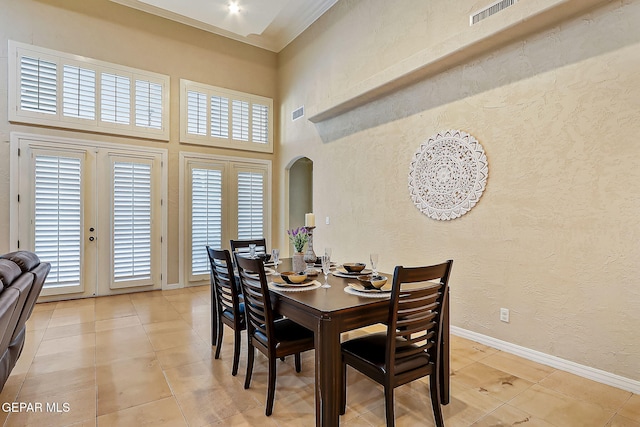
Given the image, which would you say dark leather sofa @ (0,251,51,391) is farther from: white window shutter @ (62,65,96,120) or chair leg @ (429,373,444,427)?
white window shutter @ (62,65,96,120)

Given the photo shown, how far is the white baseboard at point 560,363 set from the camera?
2470 mm

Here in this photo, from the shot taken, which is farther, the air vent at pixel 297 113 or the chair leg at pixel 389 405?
the air vent at pixel 297 113

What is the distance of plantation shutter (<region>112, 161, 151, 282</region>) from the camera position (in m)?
5.23

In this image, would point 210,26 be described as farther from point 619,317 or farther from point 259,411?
point 619,317

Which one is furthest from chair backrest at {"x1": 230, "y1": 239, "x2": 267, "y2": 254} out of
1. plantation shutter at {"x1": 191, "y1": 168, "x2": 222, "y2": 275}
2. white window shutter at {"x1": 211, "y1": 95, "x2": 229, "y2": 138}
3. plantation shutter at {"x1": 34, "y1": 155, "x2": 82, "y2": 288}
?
white window shutter at {"x1": 211, "y1": 95, "x2": 229, "y2": 138}

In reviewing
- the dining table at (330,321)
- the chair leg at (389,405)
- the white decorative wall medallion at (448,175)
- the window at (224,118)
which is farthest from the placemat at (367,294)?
the window at (224,118)

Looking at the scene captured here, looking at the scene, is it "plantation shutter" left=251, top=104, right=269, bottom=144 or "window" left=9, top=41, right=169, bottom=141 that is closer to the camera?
"window" left=9, top=41, right=169, bottom=141

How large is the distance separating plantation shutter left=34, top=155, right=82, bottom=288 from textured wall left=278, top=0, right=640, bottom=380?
165 inches

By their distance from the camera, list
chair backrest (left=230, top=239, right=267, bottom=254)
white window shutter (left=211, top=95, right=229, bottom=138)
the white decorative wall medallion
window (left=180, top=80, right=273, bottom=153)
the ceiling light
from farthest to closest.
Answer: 1. white window shutter (left=211, top=95, right=229, bottom=138)
2. window (left=180, top=80, right=273, bottom=153)
3. the ceiling light
4. chair backrest (left=230, top=239, right=267, bottom=254)
5. the white decorative wall medallion

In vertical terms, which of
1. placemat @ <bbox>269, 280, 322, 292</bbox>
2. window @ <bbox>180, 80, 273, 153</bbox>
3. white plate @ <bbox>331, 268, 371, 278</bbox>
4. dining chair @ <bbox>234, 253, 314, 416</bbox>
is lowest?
dining chair @ <bbox>234, 253, 314, 416</bbox>

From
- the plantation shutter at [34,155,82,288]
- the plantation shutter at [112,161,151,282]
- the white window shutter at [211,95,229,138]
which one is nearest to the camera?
the plantation shutter at [34,155,82,288]

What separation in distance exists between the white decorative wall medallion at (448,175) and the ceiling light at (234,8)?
331 centimetres

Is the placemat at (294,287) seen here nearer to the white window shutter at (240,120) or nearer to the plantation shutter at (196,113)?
the plantation shutter at (196,113)

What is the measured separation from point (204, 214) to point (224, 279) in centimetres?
340
